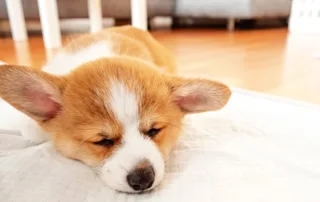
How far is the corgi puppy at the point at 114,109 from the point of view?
839 mm

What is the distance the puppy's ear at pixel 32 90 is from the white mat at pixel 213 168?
13 cm

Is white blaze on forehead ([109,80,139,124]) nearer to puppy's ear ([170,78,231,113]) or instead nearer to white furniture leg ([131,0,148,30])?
puppy's ear ([170,78,231,113])

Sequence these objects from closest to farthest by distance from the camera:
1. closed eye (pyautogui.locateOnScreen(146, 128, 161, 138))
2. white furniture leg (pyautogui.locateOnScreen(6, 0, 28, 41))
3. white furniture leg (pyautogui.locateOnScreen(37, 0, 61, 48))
→ closed eye (pyautogui.locateOnScreen(146, 128, 161, 138)) < white furniture leg (pyautogui.locateOnScreen(37, 0, 61, 48)) < white furniture leg (pyautogui.locateOnScreen(6, 0, 28, 41))

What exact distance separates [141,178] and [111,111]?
0.19m

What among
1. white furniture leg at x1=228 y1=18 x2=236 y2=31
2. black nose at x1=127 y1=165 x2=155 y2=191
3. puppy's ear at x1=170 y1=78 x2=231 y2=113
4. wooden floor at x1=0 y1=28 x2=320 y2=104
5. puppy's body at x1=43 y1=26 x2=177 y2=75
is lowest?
white furniture leg at x1=228 y1=18 x2=236 y2=31

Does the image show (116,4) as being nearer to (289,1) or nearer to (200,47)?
(200,47)

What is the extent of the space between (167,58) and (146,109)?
956 mm

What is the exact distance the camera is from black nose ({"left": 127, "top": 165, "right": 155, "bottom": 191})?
0.80 metres

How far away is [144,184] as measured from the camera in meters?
0.81

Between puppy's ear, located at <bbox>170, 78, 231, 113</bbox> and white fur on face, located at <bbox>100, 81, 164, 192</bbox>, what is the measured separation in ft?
0.61

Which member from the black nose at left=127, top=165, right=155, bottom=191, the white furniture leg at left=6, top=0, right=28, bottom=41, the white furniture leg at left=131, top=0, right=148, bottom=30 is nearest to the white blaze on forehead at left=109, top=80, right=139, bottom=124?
the black nose at left=127, top=165, right=155, bottom=191

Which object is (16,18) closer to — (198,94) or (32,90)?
(32,90)

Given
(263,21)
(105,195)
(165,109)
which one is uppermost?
(165,109)

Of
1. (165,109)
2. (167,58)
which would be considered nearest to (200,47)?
(167,58)
